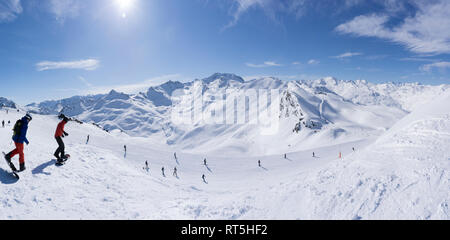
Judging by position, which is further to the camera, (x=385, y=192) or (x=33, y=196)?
(x=33, y=196)

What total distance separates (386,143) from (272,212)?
→ 25.0 ft

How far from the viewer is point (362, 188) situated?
9164mm

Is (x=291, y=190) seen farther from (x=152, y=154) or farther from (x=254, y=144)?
(x=254, y=144)

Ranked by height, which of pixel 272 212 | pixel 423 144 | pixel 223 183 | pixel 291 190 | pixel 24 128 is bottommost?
pixel 223 183

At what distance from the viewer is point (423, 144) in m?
10.5

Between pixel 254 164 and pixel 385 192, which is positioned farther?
pixel 254 164

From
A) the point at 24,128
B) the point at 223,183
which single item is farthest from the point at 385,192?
the point at 223,183

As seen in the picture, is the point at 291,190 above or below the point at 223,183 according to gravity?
above

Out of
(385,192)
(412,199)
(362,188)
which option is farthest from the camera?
(362,188)

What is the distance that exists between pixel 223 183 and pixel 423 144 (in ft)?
79.8

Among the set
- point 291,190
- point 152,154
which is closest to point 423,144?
point 291,190
